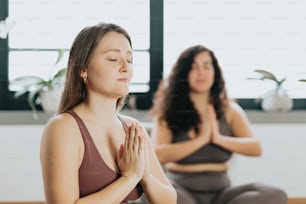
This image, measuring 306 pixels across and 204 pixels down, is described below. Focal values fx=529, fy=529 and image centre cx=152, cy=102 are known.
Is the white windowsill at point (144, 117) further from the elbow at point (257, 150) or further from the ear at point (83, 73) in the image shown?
the ear at point (83, 73)

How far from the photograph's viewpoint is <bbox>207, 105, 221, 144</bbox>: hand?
974 mm

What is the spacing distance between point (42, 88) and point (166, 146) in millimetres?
242

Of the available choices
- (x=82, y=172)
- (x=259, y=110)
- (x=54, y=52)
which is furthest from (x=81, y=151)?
(x=259, y=110)

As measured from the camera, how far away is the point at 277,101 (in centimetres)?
97

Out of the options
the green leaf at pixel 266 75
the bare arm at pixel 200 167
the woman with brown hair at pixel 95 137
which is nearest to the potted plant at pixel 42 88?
the woman with brown hair at pixel 95 137

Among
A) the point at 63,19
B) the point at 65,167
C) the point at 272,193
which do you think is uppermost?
the point at 63,19

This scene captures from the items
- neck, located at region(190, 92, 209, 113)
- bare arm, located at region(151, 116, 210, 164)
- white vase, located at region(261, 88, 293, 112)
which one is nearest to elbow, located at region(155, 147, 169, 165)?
bare arm, located at region(151, 116, 210, 164)

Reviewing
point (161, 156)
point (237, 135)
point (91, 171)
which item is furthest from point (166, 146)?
point (91, 171)

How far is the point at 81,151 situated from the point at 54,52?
0.27m

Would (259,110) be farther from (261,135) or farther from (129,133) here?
(129,133)

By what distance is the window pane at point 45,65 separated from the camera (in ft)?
3.08

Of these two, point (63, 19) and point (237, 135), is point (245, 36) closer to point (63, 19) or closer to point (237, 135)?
point (237, 135)

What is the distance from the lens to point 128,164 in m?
0.76

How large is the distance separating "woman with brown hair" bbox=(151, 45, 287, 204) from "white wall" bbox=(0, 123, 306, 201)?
1.2 inches
